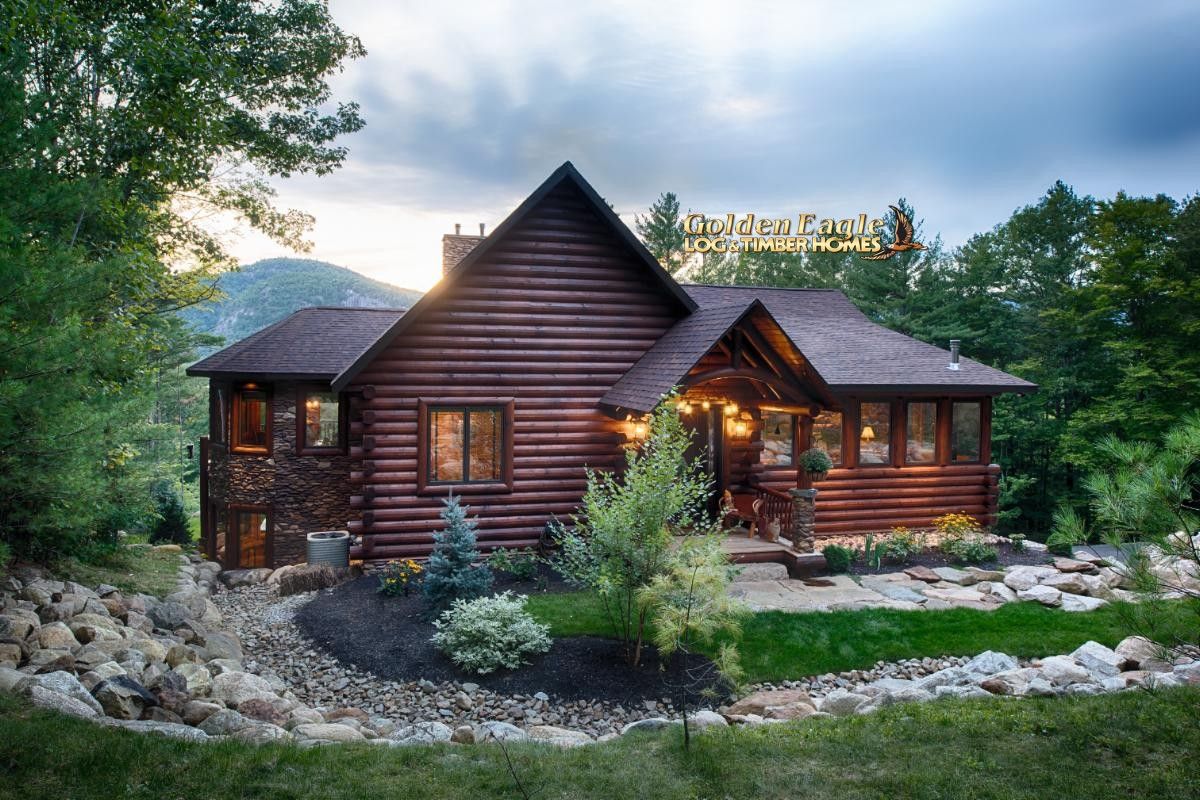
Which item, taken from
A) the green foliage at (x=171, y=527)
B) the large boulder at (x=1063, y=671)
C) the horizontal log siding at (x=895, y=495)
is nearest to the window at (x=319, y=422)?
the green foliage at (x=171, y=527)

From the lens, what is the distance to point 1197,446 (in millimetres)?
4629

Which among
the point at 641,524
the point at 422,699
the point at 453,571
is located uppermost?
the point at 641,524

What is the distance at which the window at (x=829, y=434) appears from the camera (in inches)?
562

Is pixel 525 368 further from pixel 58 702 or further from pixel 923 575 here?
pixel 58 702

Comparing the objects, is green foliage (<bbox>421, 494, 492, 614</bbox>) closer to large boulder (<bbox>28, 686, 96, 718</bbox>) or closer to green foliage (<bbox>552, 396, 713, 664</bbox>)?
green foliage (<bbox>552, 396, 713, 664</bbox>)

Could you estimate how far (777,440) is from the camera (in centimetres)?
1417

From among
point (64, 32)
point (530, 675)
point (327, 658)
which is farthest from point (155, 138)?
point (530, 675)

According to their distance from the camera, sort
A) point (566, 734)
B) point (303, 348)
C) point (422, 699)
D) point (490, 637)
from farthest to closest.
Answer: point (303, 348) < point (490, 637) < point (422, 699) < point (566, 734)

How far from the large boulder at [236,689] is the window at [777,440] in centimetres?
990

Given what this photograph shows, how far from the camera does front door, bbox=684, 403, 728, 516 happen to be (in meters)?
13.5

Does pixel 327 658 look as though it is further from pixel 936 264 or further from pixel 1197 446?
pixel 936 264

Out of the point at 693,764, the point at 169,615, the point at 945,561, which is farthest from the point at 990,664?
the point at 169,615

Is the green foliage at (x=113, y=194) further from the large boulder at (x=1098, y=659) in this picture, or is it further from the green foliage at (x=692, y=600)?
the large boulder at (x=1098, y=659)

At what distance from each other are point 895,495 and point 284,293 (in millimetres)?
63123
